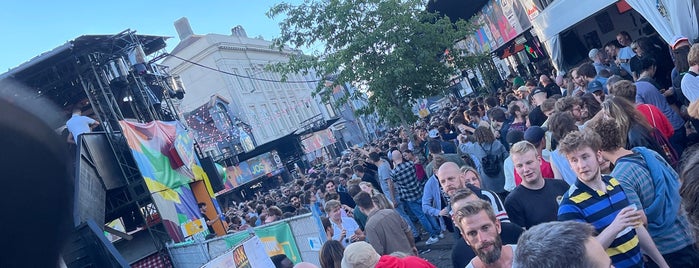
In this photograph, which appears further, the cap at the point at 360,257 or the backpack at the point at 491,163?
the backpack at the point at 491,163

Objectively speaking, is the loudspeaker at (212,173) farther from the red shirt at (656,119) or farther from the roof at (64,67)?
the red shirt at (656,119)

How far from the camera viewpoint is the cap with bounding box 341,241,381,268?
392cm

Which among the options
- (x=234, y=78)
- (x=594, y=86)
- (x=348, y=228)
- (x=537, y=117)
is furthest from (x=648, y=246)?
(x=234, y=78)

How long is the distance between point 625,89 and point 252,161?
2920 centimetres

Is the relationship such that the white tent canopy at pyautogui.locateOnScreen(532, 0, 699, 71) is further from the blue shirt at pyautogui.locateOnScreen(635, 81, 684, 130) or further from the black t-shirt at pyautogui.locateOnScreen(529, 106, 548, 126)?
the black t-shirt at pyautogui.locateOnScreen(529, 106, 548, 126)

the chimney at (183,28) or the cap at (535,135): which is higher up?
the chimney at (183,28)

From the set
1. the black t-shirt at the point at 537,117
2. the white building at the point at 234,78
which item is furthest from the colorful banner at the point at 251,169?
the black t-shirt at the point at 537,117

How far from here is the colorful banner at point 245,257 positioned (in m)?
6.56

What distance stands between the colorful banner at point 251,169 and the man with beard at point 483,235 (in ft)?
89.4

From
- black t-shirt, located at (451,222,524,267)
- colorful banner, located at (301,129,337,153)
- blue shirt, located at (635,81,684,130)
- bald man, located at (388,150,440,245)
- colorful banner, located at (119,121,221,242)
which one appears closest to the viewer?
black t-shirt, located at (451,222,524,267)

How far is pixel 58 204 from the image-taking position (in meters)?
11.5

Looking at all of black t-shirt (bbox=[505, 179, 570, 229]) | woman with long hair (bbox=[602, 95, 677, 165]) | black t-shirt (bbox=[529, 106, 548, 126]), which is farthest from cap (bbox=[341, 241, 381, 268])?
black t-shirt (bbox=[529, 106, 548, 126])

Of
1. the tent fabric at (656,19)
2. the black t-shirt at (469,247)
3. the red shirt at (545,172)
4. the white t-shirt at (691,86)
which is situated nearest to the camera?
the black t-shirt at (469,247)

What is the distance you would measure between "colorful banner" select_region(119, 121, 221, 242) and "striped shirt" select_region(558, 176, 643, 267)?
1244cm
